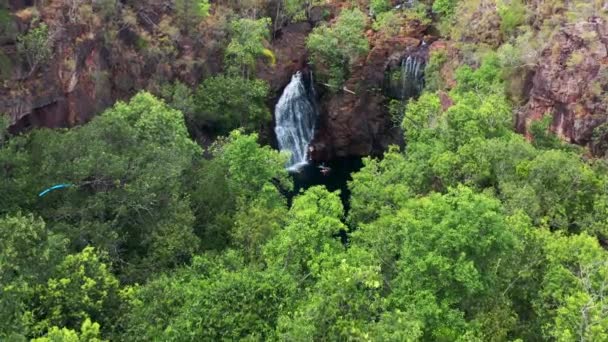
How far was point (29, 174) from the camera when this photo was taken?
83.7ft

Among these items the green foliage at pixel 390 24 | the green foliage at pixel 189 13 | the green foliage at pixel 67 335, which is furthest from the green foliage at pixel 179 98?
the green foliage at pixel 67 335

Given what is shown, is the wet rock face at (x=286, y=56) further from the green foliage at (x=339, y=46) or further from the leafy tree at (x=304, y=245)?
the leafy tree at (x=304, y=245)

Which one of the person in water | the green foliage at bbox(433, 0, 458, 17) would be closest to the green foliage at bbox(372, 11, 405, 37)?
the green foliage at bbox(433, 0, 458, 17)

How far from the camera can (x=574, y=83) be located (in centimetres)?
3353

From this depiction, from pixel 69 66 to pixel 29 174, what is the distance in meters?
10.9

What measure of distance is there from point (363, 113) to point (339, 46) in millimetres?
6614

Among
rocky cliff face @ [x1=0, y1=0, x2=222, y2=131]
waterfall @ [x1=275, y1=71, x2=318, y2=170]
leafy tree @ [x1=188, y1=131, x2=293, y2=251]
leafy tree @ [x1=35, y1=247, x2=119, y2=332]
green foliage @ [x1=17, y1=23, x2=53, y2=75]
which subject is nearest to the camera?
leafy tree @ [x1=35, y1=247, x2=119, y2=332]

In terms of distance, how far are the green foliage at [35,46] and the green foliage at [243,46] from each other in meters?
15.6

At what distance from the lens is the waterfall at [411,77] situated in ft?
162

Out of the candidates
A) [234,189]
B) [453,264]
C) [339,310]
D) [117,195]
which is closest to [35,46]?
[117,195]

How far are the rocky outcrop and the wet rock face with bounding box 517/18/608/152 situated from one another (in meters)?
16.4

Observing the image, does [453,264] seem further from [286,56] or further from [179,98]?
[286,56]

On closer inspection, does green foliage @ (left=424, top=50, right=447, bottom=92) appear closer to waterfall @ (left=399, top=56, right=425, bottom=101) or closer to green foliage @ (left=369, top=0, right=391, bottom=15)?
waterfall @ (left=399, top=56, right=425, bottom=101)

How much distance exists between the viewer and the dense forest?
19.0m
